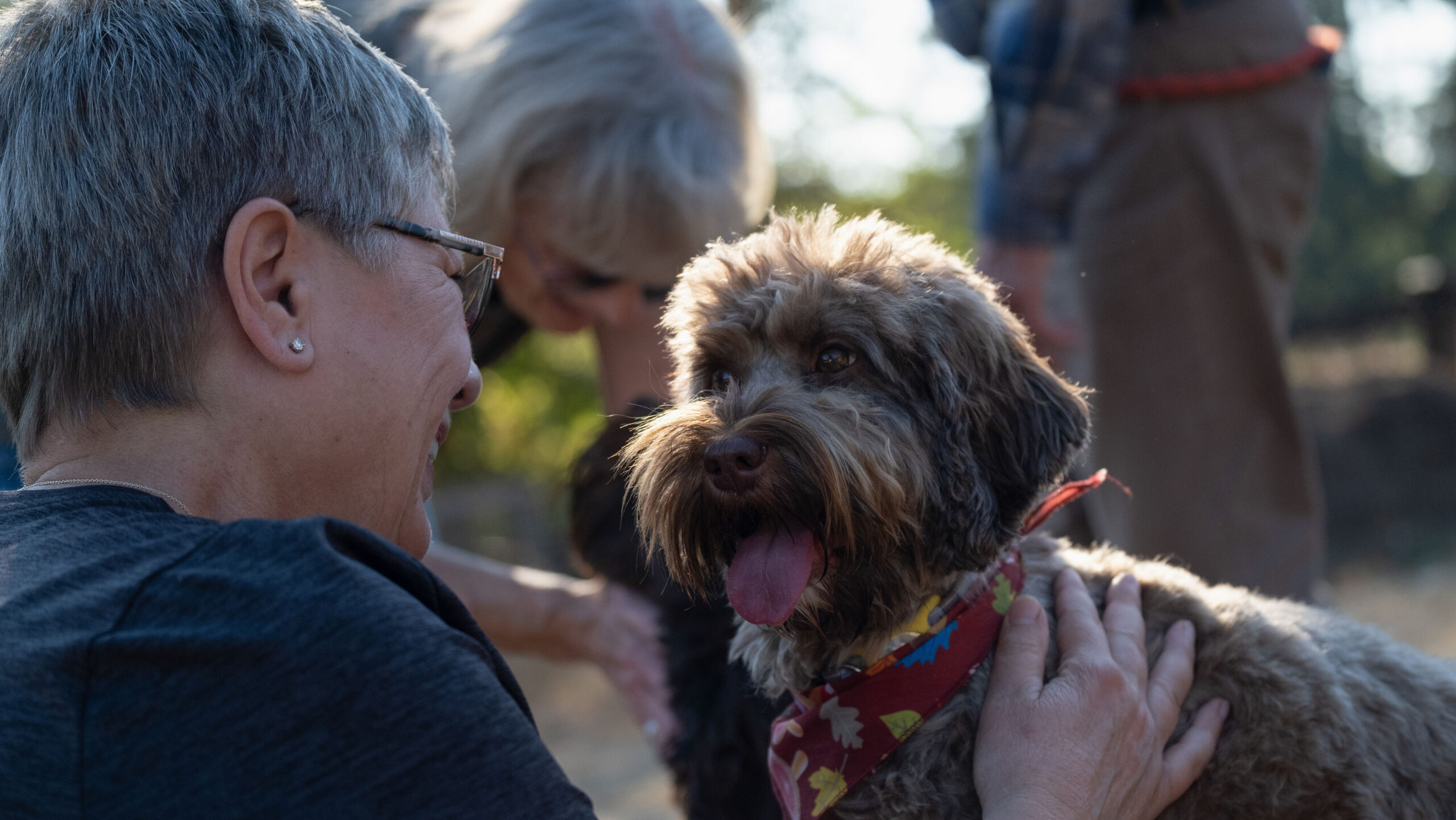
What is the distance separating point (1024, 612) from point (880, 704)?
337mm

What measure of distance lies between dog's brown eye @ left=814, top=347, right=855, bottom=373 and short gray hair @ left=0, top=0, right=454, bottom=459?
3.28 feet

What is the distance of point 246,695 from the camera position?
53.1 inches

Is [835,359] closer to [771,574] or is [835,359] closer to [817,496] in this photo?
[817,496]

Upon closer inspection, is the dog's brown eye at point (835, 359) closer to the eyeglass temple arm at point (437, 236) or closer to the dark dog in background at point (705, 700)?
the dark dog in background at point (705, 700)

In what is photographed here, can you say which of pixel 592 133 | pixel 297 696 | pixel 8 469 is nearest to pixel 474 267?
pixel 297 696

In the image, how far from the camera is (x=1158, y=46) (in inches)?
155

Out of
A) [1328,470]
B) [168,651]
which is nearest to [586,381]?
[1328,470]

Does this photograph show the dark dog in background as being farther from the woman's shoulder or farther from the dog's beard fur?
the woman's shoulder

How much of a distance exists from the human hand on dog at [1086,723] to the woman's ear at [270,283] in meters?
1.37

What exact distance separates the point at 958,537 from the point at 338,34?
146 cm

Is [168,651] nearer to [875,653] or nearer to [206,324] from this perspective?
[206,324]

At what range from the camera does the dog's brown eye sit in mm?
2352

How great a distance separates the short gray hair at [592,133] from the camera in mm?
3826

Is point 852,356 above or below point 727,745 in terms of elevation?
above
